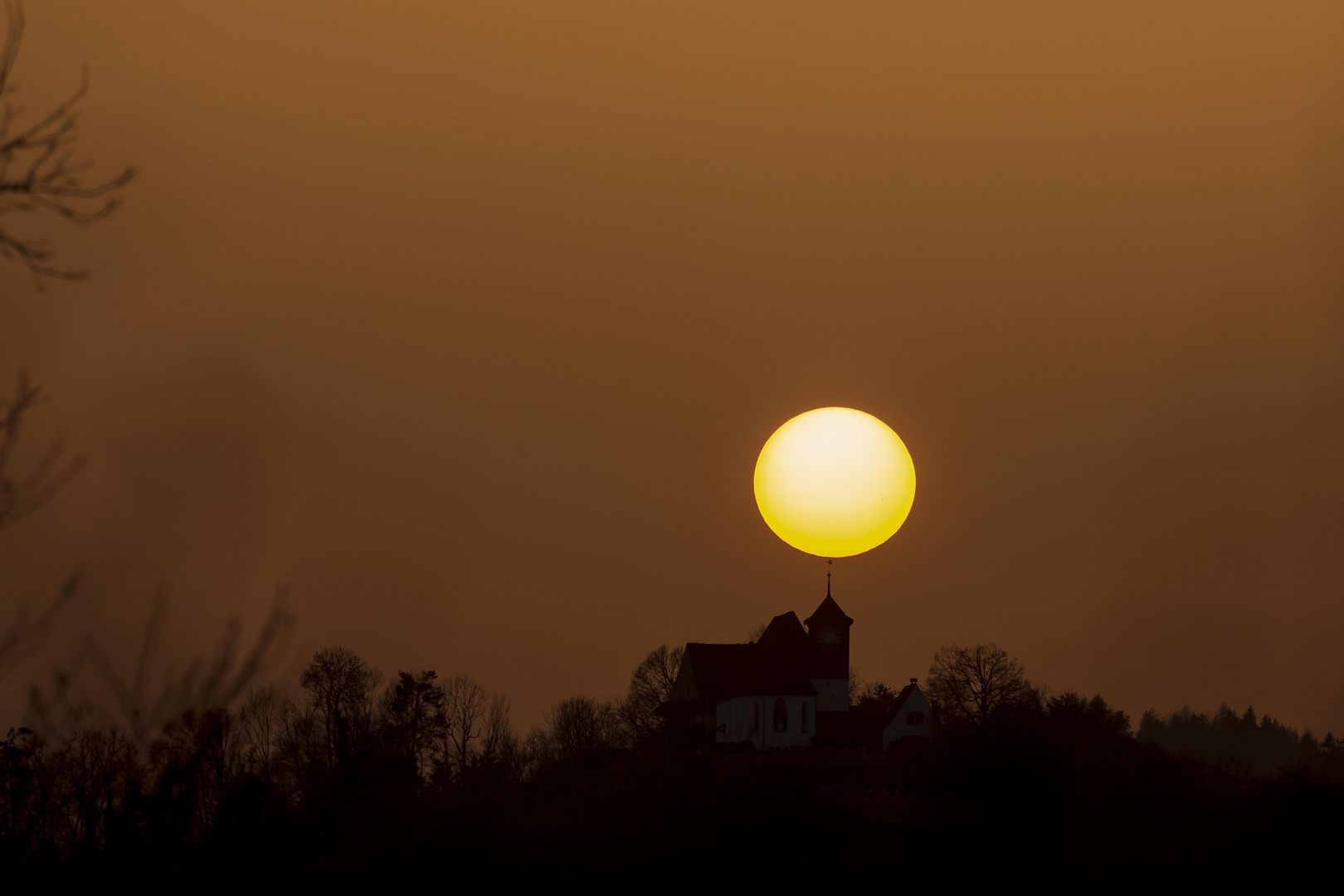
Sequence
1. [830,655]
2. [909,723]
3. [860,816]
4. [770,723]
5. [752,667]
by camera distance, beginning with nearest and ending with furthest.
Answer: [860,816] → [909,723] → [770,723] → [752,667] → [830,655]

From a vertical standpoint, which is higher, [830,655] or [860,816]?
[830,655]

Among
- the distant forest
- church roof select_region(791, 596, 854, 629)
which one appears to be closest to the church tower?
church roof select_region(791, 596, 854, 629)

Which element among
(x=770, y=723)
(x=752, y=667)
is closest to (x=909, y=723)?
(x=770, y=723)

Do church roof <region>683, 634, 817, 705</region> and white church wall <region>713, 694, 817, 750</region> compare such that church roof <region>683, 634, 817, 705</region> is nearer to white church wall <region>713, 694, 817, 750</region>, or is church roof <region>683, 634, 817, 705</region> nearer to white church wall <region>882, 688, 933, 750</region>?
white church wall <region>713, 694, 817, 750</region>

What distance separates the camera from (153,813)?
20.9 ft

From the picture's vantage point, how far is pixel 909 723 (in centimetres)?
8825

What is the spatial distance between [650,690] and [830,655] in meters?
20.9

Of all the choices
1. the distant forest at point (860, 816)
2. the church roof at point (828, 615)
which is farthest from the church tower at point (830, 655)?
the distant forest at point (860, 816)

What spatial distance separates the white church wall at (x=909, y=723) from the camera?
87.8 m

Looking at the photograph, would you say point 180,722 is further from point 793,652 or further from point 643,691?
point 643,691

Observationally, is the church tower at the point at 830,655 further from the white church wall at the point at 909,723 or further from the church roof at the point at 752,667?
the white church wall at the point at 909,723

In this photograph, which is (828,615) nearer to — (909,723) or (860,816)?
(909,723)

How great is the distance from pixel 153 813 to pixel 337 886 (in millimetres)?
51222

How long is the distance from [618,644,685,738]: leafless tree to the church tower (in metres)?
13.1
